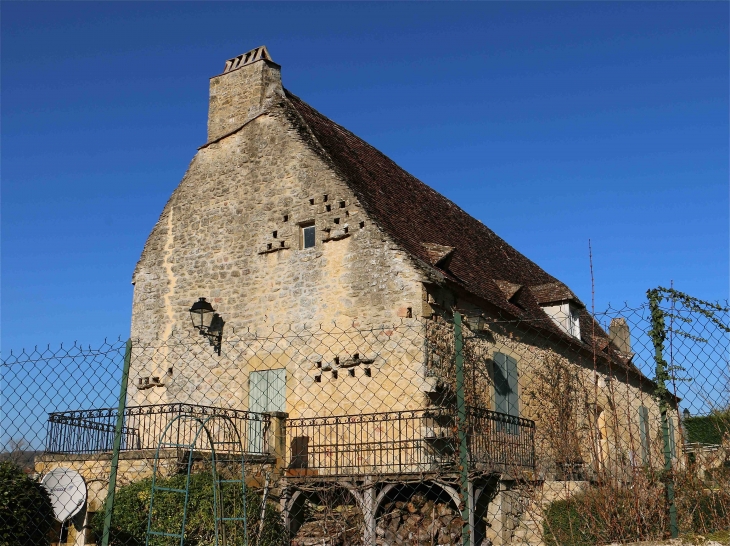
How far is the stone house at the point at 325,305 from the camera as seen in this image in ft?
38.3

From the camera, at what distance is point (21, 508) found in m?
8.48

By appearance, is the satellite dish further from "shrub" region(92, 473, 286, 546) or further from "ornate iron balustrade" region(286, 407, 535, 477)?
"ornate iron balustrade" region(286, 407, 535, 477)

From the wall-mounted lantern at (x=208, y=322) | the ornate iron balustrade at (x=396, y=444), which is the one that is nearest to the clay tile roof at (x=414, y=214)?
the ornate iron balustrade at (x=396, y=444)

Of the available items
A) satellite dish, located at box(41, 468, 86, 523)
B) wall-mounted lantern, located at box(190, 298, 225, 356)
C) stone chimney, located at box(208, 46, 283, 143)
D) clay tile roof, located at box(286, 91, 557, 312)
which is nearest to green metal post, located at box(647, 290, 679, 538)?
satellite dish, located at box(41, 468, 86, 523)

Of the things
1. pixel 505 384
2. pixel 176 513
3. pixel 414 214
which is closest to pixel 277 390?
pixel 176 513

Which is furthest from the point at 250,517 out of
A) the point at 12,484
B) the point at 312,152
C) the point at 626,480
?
the point at 312,152

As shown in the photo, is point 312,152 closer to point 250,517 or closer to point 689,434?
point 250,517

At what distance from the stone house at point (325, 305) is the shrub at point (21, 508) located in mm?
3387

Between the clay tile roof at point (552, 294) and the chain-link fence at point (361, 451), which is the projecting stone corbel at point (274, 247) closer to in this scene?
the chain-link fence at point (361, 451)

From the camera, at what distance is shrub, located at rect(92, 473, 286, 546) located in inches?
363

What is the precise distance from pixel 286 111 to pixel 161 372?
217 inches

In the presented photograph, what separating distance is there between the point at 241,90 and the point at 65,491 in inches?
357

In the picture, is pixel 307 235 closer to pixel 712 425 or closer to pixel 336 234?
pixel 336 234

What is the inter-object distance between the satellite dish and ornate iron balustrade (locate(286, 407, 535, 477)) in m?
3.09
